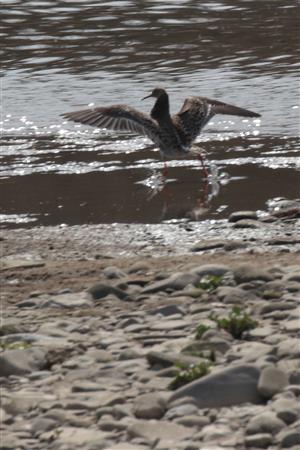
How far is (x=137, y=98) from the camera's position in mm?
15875

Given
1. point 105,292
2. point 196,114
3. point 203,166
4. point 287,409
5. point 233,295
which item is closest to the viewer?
point 287,409

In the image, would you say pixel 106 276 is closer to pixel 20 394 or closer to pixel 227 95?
pixel 20 394

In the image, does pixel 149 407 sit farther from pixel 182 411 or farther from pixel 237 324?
pixel 237 324

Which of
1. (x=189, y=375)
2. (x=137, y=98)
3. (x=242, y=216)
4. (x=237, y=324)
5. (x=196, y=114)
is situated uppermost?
(x=189, y=375)

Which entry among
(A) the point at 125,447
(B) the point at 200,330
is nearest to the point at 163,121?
(B) the point at 200,330

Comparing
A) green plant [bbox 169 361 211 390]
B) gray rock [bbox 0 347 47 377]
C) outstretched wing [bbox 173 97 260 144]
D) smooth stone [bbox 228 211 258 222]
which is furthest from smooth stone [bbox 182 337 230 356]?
outstretched wing [bbox 173 97 260 144]

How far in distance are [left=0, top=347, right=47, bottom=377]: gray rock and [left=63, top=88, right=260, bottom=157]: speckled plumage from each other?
5.57 meters

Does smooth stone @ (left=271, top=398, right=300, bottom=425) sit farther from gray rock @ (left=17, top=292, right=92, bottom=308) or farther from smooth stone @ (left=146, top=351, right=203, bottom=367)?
gray rock @ (left=17, top=292, right=92, bottom=308)

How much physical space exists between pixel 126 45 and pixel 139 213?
8.67 meters

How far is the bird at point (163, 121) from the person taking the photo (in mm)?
11945

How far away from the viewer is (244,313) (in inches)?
271

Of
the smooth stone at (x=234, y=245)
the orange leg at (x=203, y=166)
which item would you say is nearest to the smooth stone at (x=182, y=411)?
the smooth stone at (x=234, y=245)

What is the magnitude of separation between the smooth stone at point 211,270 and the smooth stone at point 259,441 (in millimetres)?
2766

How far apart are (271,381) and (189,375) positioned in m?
0.37
